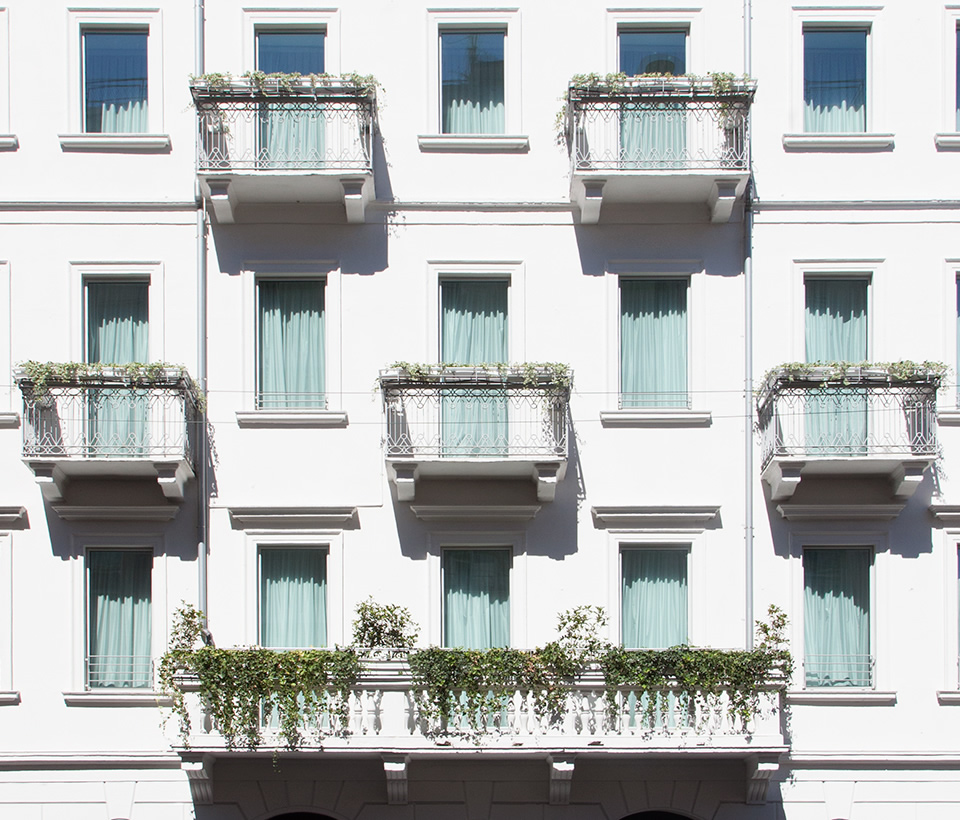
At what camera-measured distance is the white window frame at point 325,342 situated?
22719 mm

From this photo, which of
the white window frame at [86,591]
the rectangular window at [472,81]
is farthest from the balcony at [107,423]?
the rectangular window at [472,81]

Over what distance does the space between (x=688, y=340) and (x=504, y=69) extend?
5.36m

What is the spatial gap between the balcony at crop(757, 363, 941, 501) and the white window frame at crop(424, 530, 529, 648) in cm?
412

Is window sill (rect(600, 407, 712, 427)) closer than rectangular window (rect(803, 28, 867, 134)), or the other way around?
window sill (rect(600, 407, 712, 427))

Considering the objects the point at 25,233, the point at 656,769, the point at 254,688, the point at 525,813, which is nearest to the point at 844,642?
the point at 656,769

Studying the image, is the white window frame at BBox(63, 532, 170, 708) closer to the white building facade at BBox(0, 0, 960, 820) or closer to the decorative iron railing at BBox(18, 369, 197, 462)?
the white building facade at BBox(0, 0, 960, 820)

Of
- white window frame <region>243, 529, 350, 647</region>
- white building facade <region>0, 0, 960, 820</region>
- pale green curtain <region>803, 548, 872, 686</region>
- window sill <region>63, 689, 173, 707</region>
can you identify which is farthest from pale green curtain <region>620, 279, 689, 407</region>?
window sill <region>63, 689, 173, 707</region>

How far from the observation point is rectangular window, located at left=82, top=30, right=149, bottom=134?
23.7 m

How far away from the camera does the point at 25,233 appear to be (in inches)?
912

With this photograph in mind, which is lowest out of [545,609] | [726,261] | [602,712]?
[602,712]

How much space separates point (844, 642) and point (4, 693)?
12.9m

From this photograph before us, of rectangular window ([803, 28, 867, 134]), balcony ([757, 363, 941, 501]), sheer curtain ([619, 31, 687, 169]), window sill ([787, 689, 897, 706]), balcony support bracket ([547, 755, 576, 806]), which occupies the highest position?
rectangular window ([803, 28, 867, 134])

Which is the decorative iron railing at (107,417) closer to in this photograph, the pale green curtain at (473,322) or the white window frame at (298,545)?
the white window frame at (298,545)

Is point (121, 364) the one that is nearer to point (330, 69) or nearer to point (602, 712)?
point (330, 69)
